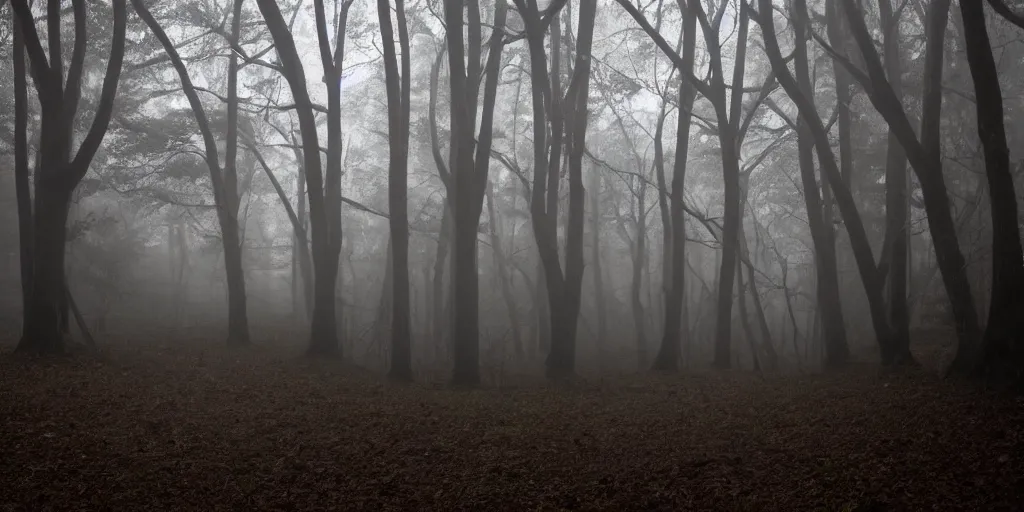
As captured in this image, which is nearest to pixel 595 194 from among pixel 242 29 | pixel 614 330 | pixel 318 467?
pixel 614 330

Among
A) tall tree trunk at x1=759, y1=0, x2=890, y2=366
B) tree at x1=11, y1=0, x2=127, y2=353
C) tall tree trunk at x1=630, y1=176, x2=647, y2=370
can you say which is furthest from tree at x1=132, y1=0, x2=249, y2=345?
tall tree trunk at x1=759, y1=0, x2=890, y2=366

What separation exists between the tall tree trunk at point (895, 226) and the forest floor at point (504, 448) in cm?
72

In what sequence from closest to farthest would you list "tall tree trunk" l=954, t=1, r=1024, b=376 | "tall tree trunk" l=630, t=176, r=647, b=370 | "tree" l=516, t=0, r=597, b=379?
1. "tall tree trunk" l=954, t=1, r=1024, b=376
2. "tree" l=516, t=0, r=597, b=379
3. "tall tree trunk" l=630, t=176, r=647, b=370

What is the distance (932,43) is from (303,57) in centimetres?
1993

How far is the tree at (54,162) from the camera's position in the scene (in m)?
11.0

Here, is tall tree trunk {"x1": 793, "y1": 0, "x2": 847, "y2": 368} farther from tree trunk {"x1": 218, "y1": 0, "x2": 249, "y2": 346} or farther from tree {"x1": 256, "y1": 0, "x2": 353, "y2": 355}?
tree trunk {"x1": 218, "y1": 0, "x2": 249, "y2": 346}

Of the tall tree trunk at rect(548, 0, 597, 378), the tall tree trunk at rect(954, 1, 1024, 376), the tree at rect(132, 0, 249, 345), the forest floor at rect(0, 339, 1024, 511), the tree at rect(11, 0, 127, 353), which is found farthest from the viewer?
the tree at rect(132, 0, 249, 345)

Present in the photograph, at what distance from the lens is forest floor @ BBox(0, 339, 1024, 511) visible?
5.18 meters

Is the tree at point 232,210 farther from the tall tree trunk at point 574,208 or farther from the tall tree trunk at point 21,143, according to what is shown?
the tall tree trunk at point 574,208

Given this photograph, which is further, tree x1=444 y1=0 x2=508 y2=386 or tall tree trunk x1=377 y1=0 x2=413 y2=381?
tall tree trunk x1=377 y1=0 x2=413 y2=381

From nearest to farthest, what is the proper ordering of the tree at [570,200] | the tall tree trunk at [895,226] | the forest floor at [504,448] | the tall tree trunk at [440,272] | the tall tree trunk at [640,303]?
the forest floor at [504,448]
the tall tree trunk at [895,226]
the tree at [570,200]
the tall tree trunk at [440,272]
the tall tree trunk at [640,303]

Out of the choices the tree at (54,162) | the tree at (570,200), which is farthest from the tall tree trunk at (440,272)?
the tree at (54,162)

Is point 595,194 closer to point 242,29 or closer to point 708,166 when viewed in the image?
point 708,166

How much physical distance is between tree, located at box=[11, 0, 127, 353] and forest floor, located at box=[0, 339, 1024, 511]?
1214 millimetres
